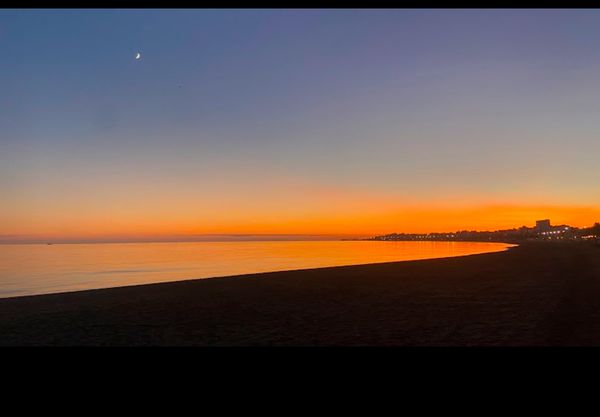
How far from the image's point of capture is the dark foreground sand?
8078mm

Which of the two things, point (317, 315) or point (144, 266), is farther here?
point (144, 266)

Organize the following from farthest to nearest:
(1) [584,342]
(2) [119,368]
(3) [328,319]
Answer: (3) [328,319] < (1) [584,342] < (2) [119,368]

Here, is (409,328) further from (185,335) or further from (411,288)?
(411,288)

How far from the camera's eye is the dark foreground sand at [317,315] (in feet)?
26.5

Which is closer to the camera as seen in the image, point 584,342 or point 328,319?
point 584,342

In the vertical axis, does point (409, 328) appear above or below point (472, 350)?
below

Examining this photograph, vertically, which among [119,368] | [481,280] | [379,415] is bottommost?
[481,280]

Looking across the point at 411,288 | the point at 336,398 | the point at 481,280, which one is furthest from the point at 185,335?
the point at 481,280

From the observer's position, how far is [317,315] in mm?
10742

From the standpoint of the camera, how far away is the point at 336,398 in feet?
6.81

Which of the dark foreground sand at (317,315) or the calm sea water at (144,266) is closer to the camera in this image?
the dark foreground sand at (317,315)

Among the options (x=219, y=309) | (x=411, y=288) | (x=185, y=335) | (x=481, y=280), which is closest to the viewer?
(x=185, y=335)

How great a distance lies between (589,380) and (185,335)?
7.61 m

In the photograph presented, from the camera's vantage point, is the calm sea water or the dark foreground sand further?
the calm sea water
